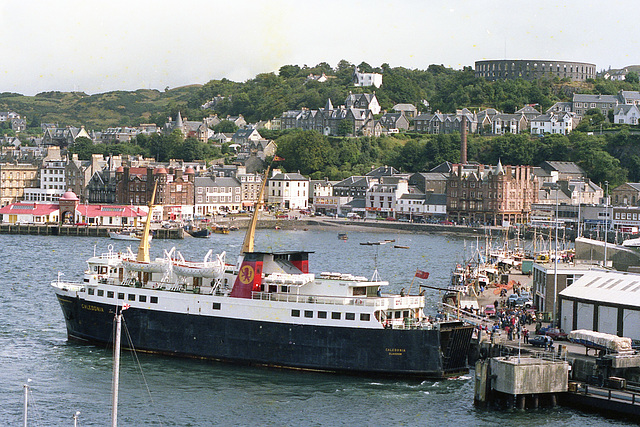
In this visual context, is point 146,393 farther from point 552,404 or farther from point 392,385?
point 552,404

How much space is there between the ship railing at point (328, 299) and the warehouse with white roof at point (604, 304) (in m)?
7.60

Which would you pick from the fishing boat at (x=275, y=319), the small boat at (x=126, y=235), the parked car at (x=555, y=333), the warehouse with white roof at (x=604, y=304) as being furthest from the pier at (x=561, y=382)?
the small boat at (x=126, y=235)

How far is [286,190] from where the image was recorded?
148125 millimetres

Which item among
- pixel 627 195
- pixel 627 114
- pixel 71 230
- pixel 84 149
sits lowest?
pixel 71 230

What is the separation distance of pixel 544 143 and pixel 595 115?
20.9m

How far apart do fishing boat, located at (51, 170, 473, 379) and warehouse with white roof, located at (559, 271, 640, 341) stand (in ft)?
18.5

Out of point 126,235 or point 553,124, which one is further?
point 553,124

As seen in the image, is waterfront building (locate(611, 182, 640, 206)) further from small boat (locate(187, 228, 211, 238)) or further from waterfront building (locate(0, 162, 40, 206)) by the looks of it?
waterfront building (locate(0, 162, 40, 206))

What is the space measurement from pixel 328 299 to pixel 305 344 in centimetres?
199

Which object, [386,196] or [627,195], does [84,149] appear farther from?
[627,195]

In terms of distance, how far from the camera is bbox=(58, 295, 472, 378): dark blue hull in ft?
129

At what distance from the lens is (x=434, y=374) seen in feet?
129

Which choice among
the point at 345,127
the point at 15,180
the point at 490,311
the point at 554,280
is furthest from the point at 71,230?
the point at 554,280

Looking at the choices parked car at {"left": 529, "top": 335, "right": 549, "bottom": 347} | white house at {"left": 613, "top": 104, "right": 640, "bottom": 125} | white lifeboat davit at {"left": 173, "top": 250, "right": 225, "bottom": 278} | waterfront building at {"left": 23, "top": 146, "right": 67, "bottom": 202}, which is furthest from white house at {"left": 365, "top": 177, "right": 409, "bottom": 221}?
parked car at {"left": 529, "top": 335, "right": 549, "bottom": 347}
